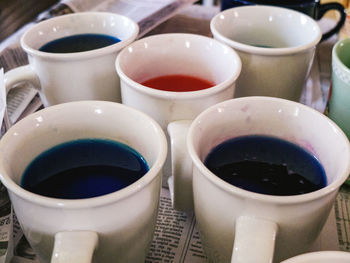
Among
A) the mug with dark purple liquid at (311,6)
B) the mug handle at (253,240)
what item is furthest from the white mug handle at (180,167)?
the mug with dark purple liquid at (311,6)

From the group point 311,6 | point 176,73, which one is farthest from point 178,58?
point 311,6

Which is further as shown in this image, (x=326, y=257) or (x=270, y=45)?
(x=270, y=45)

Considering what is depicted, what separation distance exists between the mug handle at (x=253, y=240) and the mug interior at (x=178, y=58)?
0.85 feet

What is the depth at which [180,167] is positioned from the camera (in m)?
0.45

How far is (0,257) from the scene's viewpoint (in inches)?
17.0

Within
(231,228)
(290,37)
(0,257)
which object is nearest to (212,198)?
(231,228)

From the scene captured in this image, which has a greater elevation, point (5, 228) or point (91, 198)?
point (91, 198)

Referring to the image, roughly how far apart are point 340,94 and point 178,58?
239 millimetres

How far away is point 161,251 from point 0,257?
177 mm

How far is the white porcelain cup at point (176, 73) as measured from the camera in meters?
0.46

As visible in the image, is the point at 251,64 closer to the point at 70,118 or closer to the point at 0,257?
the point at 70,118

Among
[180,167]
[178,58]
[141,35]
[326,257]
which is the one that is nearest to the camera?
[326,257]

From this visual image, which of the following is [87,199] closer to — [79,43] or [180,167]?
[180,167]

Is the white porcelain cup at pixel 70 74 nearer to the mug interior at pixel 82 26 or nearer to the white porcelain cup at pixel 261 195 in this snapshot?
the mug interior at pixel 82 26
